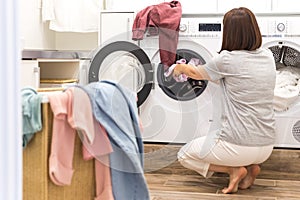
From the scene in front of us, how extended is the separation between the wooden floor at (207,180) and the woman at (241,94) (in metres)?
0.14

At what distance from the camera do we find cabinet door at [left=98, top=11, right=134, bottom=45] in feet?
10.6

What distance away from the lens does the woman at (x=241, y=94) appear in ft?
8.30

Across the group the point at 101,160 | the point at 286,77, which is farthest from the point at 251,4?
the point at 101,160

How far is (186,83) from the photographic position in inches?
115

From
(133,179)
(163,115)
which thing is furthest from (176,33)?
(133,179)

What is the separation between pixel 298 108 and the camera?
9.57 ft

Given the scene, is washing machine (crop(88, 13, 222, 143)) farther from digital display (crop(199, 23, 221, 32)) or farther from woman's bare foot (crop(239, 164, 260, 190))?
woman's bare foot (crop(239, 164, 260, 190))

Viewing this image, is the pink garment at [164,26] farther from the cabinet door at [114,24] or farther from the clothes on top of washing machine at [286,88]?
the clothes on top of washing machine at [286,88]

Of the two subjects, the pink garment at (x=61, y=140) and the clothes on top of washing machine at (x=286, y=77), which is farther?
the clothes on top of washing machine at (x=286, y=77)

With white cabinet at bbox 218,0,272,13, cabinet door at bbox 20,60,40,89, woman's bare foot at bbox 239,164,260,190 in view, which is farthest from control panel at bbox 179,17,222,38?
cabinet door at bbox 20,60,40,89

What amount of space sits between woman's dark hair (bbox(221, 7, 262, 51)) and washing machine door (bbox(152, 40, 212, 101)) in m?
0.42

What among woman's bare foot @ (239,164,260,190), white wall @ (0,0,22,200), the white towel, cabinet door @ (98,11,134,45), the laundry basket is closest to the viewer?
white wall @ (0,0,22,200)

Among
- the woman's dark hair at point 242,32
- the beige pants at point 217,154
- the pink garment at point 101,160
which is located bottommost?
the beige pants at point 217,154

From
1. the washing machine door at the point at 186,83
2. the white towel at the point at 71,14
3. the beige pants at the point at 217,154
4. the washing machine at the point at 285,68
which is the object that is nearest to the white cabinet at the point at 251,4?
the washing machine at the point at 285,68
